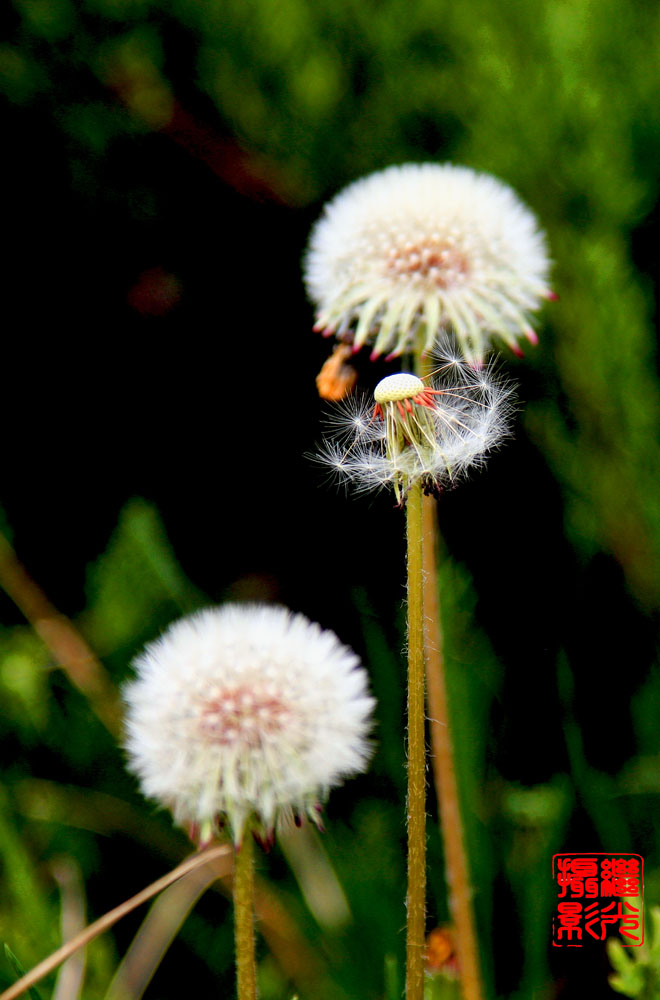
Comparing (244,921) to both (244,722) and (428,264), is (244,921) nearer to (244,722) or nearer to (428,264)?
(244,722)

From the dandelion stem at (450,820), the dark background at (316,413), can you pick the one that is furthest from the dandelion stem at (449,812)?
the dark background at (316,413)

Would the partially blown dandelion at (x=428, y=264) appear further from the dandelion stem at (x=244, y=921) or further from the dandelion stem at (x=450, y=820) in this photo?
the dandelion stem at (x=244, y=921)

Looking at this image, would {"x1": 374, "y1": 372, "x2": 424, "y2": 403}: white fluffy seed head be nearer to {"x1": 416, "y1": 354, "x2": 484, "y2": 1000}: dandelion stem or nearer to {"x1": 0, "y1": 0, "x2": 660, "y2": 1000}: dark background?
{"x1": 416, "y1": 354, "x2": 484, "y2": 1000}: dandelion stem

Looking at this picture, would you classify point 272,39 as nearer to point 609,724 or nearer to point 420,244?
point 420,244

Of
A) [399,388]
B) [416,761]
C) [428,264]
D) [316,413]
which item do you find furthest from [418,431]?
[316,413]

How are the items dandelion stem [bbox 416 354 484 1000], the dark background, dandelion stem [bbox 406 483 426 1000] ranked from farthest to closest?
the dark background → dandelion stem [bbox 416 354 484 1000] → dandelion stem [bbox 406 483 426 1000]

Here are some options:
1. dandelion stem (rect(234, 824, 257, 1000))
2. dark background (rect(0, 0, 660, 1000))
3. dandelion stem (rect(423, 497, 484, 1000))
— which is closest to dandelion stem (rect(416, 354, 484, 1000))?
dandelion stem (rect(423, 497, 484, 1000))
